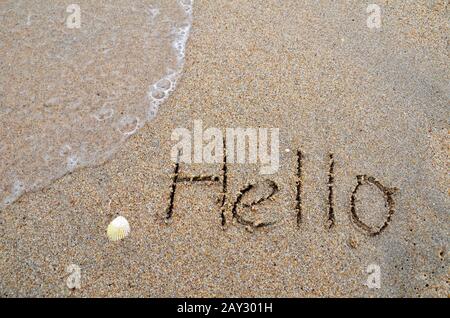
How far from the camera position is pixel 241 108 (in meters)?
2.97

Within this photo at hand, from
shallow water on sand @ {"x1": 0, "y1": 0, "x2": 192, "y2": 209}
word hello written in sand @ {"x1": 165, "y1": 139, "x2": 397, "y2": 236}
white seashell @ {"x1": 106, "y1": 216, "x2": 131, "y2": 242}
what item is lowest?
white seashell @ {"x1": 106, "y1": 216, "x2": 131, "y2": 242}

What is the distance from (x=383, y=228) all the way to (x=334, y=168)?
0.45 m

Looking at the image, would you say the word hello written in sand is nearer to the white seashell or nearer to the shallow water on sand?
the white seashell

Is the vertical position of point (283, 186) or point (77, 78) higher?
point (77, 78)

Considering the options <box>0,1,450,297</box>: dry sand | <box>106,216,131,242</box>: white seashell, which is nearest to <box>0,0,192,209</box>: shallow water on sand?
<box>0,1,450,297</box>: dry sand

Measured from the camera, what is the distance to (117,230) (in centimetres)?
244

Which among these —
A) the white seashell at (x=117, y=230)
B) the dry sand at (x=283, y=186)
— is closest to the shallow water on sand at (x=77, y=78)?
the dry sand at (x=283, y=186)

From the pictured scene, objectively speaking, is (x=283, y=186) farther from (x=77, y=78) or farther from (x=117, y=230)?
(x=77, y=78)

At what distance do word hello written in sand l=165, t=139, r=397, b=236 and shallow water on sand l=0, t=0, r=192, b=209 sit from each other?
0.58 m

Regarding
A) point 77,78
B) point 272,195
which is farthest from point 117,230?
point 77,78

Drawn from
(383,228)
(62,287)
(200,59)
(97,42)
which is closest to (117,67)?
(97,42)

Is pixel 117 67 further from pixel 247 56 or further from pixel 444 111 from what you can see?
pixel 444 111

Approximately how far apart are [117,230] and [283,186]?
3.22 feet

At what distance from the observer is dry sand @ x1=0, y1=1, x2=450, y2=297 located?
2.32 metres
